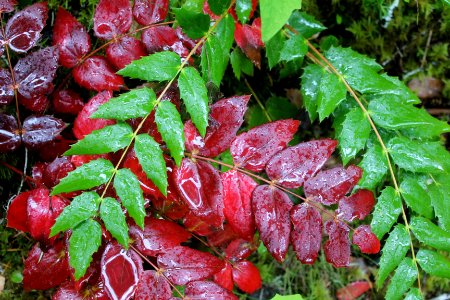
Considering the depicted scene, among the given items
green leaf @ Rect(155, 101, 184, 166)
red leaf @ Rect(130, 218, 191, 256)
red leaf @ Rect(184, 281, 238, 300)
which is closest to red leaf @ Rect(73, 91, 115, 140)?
green leaf @ Rect(155, 101, 184, 166)

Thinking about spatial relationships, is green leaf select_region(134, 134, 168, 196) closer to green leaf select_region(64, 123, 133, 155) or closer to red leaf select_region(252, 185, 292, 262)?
green leaf select_region(64, 123, 133, 155)

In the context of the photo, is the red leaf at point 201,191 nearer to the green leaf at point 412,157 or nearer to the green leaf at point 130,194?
the green leaf at point 130,194

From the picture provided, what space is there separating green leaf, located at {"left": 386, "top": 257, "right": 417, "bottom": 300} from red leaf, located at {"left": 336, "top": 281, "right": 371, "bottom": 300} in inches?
28.9

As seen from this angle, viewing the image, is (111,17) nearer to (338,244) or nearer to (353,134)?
(353,134)

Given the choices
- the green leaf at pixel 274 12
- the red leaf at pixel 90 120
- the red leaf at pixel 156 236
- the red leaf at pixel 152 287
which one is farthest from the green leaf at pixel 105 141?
the green leaf at pixel 274 12

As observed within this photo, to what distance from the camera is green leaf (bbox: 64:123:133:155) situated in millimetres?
1312

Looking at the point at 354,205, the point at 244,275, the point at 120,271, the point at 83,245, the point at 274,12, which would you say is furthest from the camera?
the point at 244,275

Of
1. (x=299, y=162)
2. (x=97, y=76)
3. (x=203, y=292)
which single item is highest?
(x=97, y=76)

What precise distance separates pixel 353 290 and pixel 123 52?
1.47 meters

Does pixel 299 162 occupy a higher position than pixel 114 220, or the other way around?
pixel 299 162

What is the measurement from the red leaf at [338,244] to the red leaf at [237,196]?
247mm

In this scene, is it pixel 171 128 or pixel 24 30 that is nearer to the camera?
pixel 171 128

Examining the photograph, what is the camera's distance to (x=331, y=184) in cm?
146

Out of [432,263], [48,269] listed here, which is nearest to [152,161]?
[48,269]
